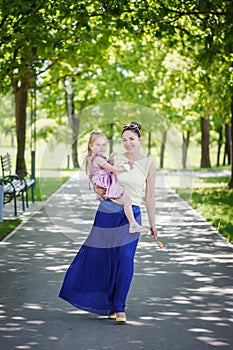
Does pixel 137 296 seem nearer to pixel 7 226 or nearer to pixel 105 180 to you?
pixel 105 180

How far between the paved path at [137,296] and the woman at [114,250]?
196 mm

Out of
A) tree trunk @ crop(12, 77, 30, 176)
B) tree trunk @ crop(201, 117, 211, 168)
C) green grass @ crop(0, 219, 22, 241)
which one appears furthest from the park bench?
tree trunk @ crop(201, 117, 211, 168)

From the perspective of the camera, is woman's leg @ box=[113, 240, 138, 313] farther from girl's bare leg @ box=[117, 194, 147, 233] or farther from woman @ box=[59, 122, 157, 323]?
girl's bare leg @ box=[117, 194, 147, 233]

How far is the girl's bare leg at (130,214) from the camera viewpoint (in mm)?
7828

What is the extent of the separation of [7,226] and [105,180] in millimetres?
8494

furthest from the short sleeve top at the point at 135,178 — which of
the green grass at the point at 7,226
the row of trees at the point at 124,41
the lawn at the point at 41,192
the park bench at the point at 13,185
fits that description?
the park bench at the point at 13,185

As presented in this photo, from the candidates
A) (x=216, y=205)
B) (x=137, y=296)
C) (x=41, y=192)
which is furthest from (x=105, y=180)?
(x=216, y=205)

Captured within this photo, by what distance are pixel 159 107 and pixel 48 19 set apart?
25.8 meters

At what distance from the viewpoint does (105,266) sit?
813 cm

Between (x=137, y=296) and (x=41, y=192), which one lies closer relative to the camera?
(x=137, y=296)

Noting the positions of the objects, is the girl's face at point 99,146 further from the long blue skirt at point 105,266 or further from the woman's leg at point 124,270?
the woman's leg at point 124,270

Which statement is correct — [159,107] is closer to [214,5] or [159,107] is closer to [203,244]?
[214,5]

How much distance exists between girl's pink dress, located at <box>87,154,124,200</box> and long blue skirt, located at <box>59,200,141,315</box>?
155 mm

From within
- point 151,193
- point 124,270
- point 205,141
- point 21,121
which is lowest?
point 124,270
